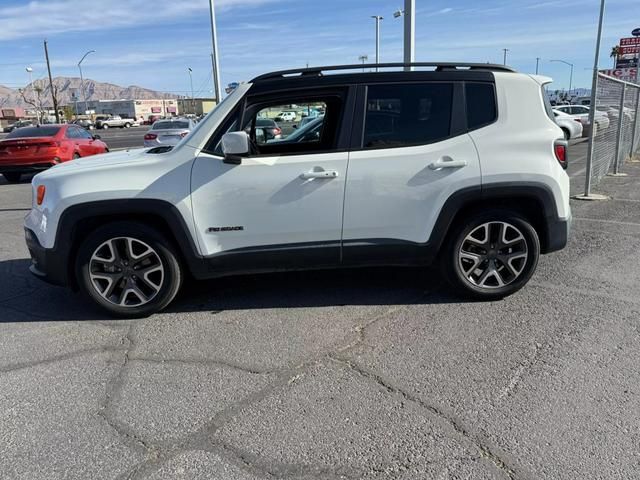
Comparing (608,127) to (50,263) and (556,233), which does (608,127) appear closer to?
(556,233)

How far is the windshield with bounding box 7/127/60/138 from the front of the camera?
43.7 feet

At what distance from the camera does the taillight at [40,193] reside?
4180 mm

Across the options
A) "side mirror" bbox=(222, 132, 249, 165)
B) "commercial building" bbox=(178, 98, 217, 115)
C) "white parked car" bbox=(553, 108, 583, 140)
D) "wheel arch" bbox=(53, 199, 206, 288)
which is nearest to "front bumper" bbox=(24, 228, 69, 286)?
"wheel arch" bbox=(53, 199, 206, 288)

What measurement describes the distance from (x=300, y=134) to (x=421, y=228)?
1346 millimetres

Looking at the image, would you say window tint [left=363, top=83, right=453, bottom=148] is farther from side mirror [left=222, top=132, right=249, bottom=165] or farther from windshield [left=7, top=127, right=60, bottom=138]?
windshield [left=7, top=127, right=60, bottom=138]

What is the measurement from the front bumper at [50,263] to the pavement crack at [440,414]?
2248mm

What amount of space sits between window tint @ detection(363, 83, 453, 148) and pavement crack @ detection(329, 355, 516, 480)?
5.78 ft

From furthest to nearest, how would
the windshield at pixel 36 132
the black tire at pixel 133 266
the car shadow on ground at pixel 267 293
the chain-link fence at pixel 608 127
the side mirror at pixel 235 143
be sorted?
the windshield at pixel 36 132
the chain-link fence at pixel 608 127
the car shadow on ground at pixel 267 293
the black tire at pixel 133 266
the side mirror at pixel 235 143

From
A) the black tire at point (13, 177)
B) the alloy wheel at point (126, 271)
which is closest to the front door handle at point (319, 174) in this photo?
the alloy wheel at point (126, 271)

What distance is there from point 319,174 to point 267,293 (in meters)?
1.30

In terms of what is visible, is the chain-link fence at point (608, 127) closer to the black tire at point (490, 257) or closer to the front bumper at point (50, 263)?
the black tire at point (490, 257)

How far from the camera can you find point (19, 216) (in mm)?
8789

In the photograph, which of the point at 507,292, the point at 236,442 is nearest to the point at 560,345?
the point at 507,292

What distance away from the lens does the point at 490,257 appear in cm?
442
